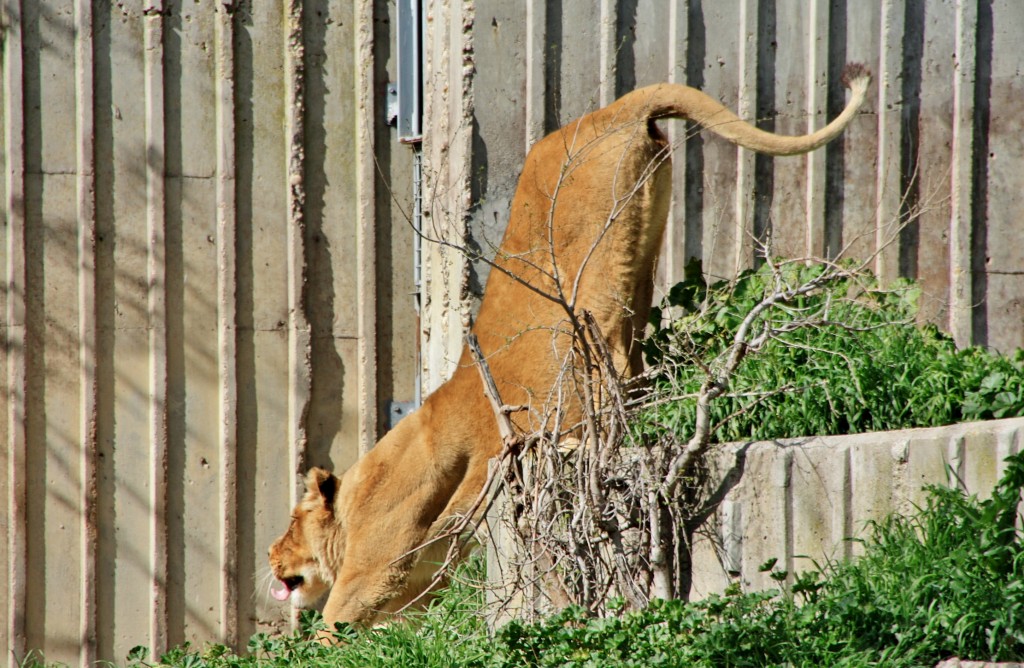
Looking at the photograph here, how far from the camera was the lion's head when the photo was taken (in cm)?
536

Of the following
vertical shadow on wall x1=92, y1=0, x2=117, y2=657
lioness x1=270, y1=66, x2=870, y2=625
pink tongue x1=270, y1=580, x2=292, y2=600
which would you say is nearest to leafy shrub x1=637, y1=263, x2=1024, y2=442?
lioness x1=270, y1=66, x2=870, y2=625

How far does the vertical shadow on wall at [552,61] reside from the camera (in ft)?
18.9

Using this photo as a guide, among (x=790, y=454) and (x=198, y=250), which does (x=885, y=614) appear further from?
(x=198, y=250)

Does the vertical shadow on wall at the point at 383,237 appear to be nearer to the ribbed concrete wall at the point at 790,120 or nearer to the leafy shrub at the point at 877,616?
the ribbed concrete wall at the point at 790,120

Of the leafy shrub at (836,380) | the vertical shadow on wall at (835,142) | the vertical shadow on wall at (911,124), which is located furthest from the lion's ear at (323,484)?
the vertical shadow on wall at (911,124)

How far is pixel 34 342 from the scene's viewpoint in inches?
220

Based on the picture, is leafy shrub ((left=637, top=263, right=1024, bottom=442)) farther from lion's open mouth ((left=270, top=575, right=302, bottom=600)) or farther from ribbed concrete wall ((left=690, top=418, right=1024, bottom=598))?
lion's open mouth ((left=270, top=575, right=302, bottom=600))

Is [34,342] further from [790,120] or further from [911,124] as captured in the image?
[911,124]

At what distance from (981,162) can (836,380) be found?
2.91m

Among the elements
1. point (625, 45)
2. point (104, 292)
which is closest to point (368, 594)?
point (104, 292)

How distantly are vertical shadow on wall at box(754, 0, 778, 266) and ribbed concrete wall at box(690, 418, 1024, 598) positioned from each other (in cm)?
247

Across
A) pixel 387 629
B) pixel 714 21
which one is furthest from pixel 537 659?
pixel 714 21

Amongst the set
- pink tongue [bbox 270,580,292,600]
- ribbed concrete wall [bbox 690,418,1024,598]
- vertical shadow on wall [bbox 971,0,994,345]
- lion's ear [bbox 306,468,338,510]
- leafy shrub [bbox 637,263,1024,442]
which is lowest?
pink tongue [bbox 270,580,292,600]

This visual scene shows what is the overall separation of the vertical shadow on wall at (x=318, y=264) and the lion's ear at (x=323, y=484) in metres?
0.61
